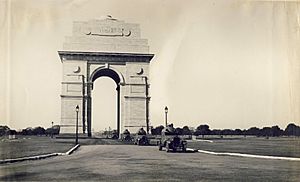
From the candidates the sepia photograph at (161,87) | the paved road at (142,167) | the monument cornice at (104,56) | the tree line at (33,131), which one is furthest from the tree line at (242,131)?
the tree line at (33,131)

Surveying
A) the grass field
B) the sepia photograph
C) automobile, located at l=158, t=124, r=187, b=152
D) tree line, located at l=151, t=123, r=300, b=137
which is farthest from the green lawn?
the grass field

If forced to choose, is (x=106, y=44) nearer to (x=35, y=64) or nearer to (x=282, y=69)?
(x=35, y=64)

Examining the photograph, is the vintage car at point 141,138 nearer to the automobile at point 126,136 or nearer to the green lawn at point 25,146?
the automobile at point 126,136

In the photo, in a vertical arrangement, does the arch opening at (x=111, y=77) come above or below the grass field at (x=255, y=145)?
above

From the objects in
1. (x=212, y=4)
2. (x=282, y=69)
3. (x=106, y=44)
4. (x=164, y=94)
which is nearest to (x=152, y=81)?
(x=164, y=94)

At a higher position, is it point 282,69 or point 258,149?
point 282,69

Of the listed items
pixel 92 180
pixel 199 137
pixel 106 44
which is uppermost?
pixel 106 44
